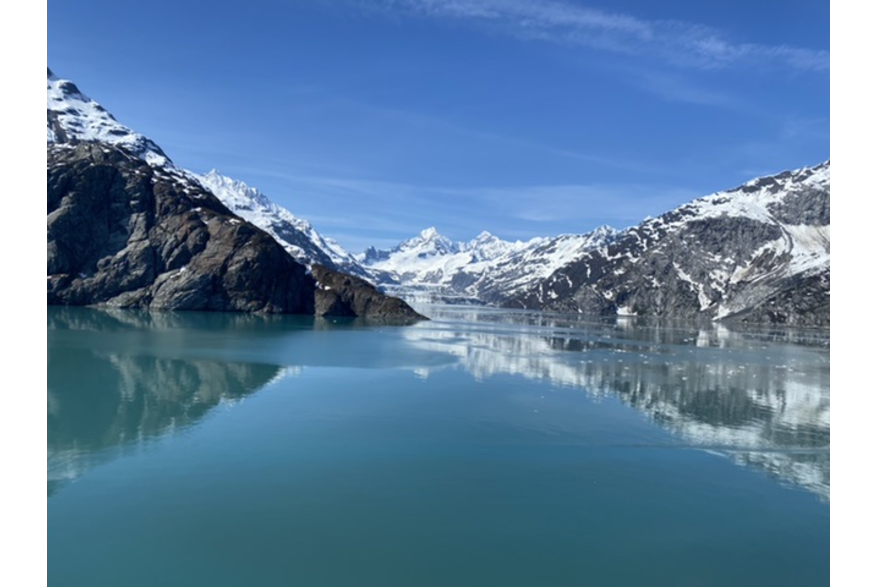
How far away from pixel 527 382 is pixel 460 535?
1578 inches

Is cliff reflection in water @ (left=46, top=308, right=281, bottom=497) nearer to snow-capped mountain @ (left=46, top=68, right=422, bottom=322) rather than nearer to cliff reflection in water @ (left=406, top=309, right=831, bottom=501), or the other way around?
cliff reflection in water @ (left=406, top=309, right=831, bottom=501)

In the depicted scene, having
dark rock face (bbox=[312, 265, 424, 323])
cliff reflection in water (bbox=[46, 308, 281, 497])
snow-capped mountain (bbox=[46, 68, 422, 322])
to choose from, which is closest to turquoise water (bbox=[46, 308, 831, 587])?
cliff reflection in water (bbox=[46, 308, 281, 497])

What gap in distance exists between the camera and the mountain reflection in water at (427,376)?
3566 centimetres

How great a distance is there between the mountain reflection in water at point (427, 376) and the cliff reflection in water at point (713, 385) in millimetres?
185

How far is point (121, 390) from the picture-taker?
48250 millimetres

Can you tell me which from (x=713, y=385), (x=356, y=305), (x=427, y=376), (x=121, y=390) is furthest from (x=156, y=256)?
(x=713, y=385)

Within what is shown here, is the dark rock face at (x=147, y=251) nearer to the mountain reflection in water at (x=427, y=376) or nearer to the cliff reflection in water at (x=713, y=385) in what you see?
the mountain reflection in water at (x=427, y=376)

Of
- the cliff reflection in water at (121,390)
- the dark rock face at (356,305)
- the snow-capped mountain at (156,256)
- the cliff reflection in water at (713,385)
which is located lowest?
the cliff reflection in water at (713,385)

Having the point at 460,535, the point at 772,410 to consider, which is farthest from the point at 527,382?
the point at 460,535

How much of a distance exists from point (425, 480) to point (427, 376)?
35.0 meters

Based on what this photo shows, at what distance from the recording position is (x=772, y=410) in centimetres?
5006

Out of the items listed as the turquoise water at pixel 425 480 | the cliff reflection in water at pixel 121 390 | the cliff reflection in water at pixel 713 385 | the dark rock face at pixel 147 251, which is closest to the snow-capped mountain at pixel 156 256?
the dark rock face at pixel 147 251
